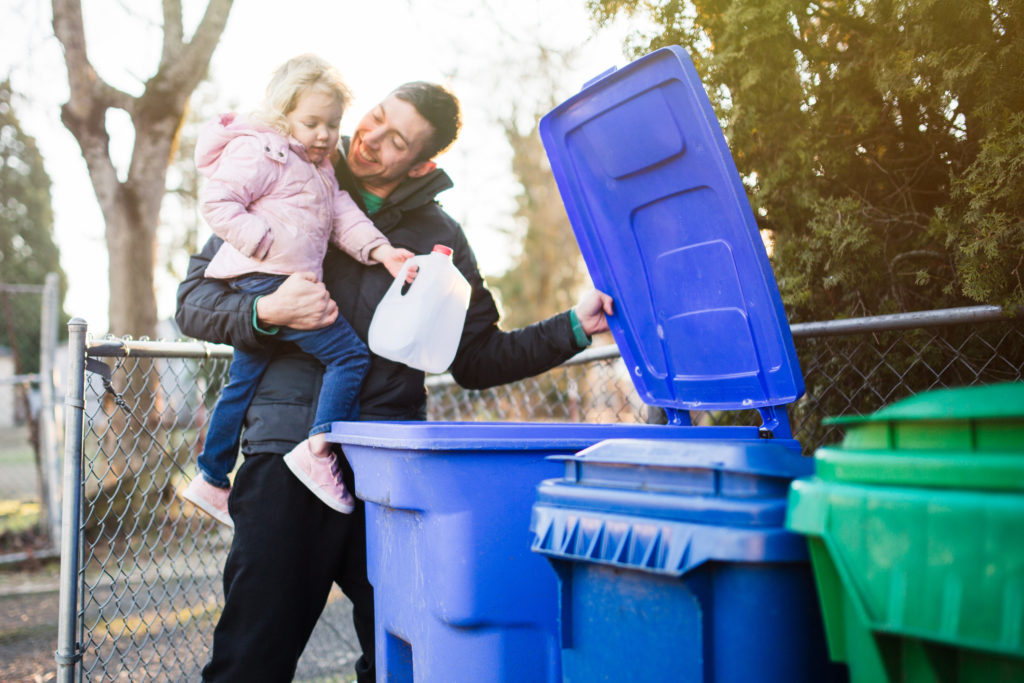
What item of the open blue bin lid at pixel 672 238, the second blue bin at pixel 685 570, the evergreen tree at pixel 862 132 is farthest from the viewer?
the evergreen tree at pixel 862 132

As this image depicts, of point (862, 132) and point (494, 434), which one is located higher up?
point (862, 132)

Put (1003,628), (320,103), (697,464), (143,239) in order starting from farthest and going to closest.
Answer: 1. (143,239)
2. (320,103)
3. (697,464)
4. (1003,628)

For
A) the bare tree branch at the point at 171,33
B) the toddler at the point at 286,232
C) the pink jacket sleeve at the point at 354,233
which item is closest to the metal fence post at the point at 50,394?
the bare tree branch at the point at 171,33

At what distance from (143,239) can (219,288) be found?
524 cm

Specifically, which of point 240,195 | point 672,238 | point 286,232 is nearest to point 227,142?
point 240,195

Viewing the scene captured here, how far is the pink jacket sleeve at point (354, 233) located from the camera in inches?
94.7

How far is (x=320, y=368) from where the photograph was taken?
2.35 meters

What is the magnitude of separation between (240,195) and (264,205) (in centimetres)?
8

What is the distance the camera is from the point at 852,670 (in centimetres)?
113

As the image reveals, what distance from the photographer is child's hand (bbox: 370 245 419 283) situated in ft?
7.76

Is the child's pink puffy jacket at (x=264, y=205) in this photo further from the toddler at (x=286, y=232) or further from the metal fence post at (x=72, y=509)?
the metal fence post at (x=72, y=509)

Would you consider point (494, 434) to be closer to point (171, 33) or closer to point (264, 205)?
point (264, 205)

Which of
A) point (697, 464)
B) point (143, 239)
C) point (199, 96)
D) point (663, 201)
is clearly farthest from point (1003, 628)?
point (199, 96)

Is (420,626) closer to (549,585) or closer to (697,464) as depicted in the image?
(549,585)
